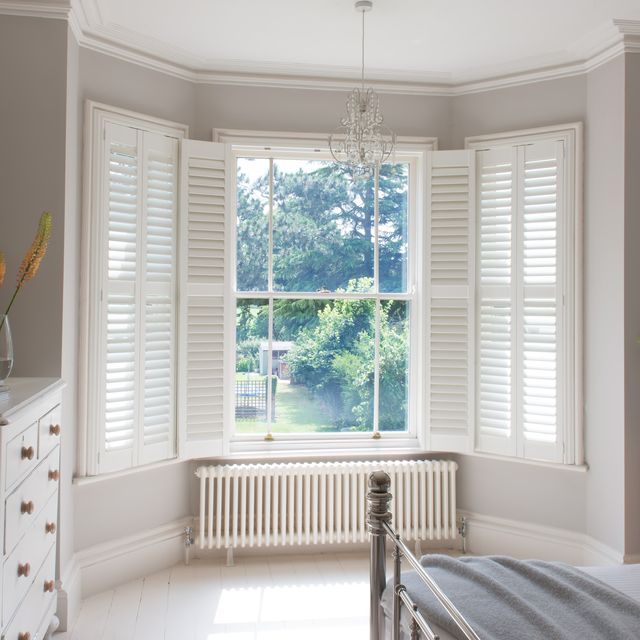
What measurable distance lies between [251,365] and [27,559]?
2000 mm

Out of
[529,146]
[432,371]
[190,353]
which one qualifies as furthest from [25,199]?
[529,146]

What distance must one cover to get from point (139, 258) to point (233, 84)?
1202 millimetres

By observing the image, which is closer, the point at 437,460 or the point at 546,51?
the point at 546,51

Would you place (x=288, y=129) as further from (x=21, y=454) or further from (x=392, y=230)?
(x=21, y=454)

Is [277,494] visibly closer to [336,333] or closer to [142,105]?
[336,333]

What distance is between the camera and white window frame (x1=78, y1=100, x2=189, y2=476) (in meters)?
3.31

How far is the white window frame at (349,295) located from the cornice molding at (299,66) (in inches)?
12.5

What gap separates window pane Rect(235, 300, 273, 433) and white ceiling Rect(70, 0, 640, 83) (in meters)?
1.42

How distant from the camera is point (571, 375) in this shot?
12.1 feet

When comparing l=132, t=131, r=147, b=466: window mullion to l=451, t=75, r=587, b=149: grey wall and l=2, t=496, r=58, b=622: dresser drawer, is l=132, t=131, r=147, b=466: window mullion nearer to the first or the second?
l=2, t=496, r=58, b=622: dresser drawer

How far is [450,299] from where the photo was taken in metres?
4.01

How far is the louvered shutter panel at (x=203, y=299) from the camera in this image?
376 centimetres

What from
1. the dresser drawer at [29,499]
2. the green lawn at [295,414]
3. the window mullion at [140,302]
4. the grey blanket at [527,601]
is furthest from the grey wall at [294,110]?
the grey blanket at [527,601]

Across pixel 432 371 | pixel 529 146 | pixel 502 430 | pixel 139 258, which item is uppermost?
pixel 529 146
